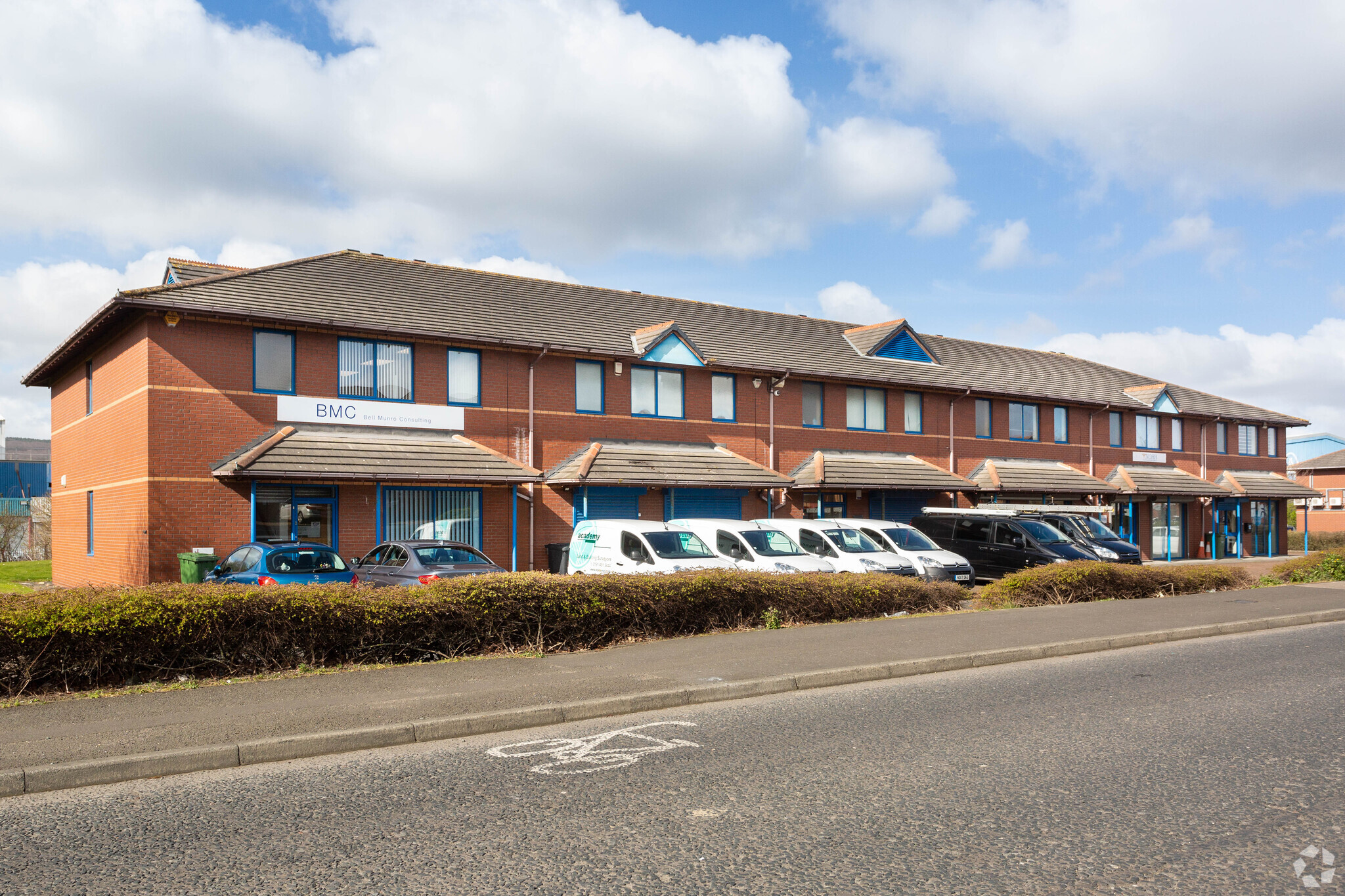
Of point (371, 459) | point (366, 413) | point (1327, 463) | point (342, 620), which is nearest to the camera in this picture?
point (342, 620)

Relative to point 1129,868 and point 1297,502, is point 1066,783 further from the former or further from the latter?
point 1297,502

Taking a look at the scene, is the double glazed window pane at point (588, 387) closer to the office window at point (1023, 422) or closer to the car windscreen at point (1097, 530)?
the car windscreen at point (1097, 530)

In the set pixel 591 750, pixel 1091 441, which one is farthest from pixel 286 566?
pixel 1091 441

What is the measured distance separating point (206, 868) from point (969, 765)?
4498 millimetres

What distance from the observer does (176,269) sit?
2188 centimetres

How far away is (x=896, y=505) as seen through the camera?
2920cm

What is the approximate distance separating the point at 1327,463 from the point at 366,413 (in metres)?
59.3

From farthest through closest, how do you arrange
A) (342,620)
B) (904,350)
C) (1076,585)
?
(904,350) → (1076,585) → (342,620)

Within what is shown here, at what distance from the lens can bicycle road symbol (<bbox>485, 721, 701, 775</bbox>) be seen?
6406mm

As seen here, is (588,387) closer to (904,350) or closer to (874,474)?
(874,474)

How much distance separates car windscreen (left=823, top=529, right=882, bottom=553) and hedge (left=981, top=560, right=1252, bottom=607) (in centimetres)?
293

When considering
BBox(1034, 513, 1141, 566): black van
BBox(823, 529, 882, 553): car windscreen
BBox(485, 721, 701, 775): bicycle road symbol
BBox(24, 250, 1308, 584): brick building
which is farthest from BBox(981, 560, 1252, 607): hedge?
BBox(485, 721, 701, 775): bicycle road symbol

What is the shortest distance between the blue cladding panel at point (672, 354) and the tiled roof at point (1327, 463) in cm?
4956

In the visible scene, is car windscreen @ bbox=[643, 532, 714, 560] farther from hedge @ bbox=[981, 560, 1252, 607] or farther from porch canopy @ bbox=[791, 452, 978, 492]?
porch canopy @ bbox=[791, 452, 978, 492]
